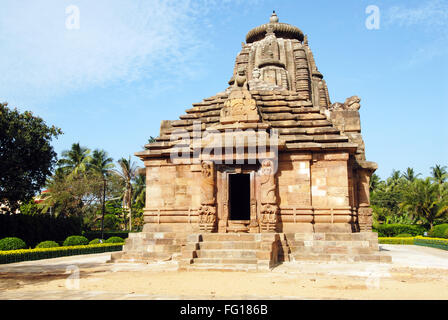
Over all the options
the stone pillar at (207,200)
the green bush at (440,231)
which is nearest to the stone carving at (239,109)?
the stone pillar at (207,200)

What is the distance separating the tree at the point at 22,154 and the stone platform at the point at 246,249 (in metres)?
16.2

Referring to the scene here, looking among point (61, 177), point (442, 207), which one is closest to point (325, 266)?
point (442, 207)

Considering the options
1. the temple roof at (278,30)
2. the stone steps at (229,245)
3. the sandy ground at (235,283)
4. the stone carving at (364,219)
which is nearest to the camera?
the sandy ground at (235,283)

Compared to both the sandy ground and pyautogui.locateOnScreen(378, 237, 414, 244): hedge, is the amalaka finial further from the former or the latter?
the sandy ground

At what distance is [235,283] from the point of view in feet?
31.0

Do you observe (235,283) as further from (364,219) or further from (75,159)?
(75,159)

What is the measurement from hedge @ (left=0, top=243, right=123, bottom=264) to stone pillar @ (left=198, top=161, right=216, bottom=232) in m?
7.74

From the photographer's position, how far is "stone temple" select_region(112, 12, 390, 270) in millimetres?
13781

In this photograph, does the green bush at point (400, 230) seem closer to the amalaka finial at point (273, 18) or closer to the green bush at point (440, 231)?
the green bush at point (440, 231)

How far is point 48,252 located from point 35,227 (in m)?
10.1

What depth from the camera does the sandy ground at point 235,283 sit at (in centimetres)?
791

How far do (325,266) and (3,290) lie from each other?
8.95 meters
